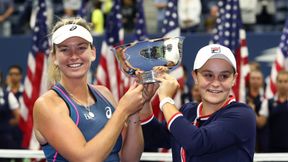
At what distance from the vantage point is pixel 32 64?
12.0 meters

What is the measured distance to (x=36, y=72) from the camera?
12.0 metres

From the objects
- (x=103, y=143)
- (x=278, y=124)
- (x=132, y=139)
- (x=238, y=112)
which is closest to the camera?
(x=103, y=143)

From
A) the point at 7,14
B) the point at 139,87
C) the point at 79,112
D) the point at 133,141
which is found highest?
the point at 139,87

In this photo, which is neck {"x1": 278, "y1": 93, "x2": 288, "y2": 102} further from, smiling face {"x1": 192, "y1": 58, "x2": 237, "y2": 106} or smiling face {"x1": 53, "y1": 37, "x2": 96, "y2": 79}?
smiling face {"x1": 53, "y1": 37, "x2": 96, "y2": 79}

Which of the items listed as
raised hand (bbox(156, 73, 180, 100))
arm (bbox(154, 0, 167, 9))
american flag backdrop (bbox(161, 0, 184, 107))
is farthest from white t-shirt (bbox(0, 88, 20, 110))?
raised hand (bbox(156, 73, 180, 100))

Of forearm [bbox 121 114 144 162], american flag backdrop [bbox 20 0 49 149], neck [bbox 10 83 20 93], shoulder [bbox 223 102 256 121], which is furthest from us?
neck [bbox 10 83 20 93]

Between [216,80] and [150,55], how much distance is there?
39cm

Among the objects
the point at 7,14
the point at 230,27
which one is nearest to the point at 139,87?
the point at 230,27

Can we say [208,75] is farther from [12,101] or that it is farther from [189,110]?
[12,101]

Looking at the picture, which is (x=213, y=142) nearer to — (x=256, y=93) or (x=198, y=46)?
(x=256, y=93)

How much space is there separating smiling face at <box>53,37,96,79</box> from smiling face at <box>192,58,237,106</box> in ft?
2.15

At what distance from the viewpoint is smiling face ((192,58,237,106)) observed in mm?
4574

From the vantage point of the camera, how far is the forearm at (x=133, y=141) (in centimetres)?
489

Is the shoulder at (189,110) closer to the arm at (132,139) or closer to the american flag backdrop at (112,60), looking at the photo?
the arm at (132,139)
